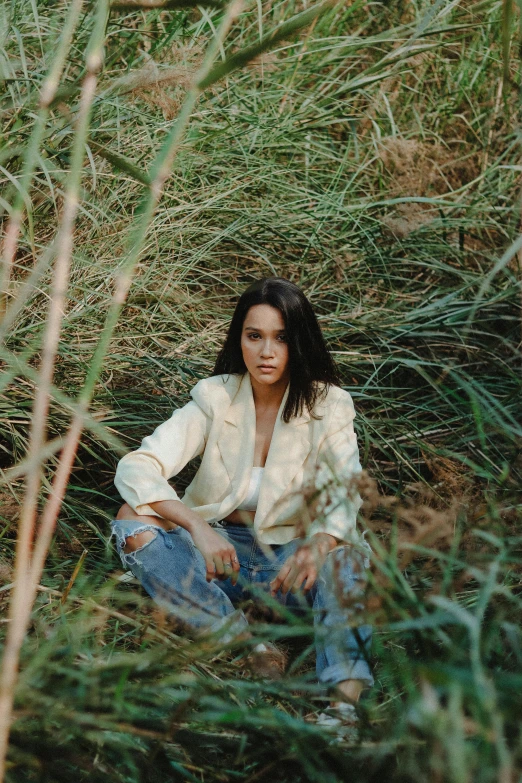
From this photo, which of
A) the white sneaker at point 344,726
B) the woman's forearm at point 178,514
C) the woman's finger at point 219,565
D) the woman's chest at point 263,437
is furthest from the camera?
the woman's chest at point 263,437

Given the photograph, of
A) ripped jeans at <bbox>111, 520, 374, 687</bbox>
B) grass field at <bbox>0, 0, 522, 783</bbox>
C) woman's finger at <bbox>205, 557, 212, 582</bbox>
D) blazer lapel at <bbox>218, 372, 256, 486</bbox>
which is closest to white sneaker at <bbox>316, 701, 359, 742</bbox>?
grass field at <bbox>0, 0, 522, 783</bbox>

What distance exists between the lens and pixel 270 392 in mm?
1924

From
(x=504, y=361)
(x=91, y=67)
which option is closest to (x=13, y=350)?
(x=504, y=361)

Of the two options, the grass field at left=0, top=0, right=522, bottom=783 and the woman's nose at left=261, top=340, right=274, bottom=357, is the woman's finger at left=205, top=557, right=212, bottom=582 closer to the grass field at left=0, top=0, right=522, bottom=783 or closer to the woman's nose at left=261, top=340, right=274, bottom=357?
the grass field at left=0, top=0, right=522, bottom=783

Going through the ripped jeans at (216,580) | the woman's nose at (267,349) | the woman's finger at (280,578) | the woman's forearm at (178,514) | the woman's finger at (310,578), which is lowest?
the ripped jeans at (216,580)

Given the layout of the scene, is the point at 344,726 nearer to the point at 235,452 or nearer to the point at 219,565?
the point at 219,565

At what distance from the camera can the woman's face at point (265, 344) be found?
1.81 meters

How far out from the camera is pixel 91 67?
2.41ft

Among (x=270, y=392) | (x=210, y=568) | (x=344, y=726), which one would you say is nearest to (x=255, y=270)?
(x=270, y=392)

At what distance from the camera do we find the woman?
5.62ft

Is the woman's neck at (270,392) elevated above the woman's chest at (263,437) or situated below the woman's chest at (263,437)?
above

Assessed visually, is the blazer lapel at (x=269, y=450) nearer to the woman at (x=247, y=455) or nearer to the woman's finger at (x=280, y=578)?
the woman at (x=247, y=455)

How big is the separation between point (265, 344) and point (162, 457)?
31 cm

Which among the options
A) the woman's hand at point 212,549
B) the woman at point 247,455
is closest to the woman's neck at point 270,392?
the woman at point 247,455
